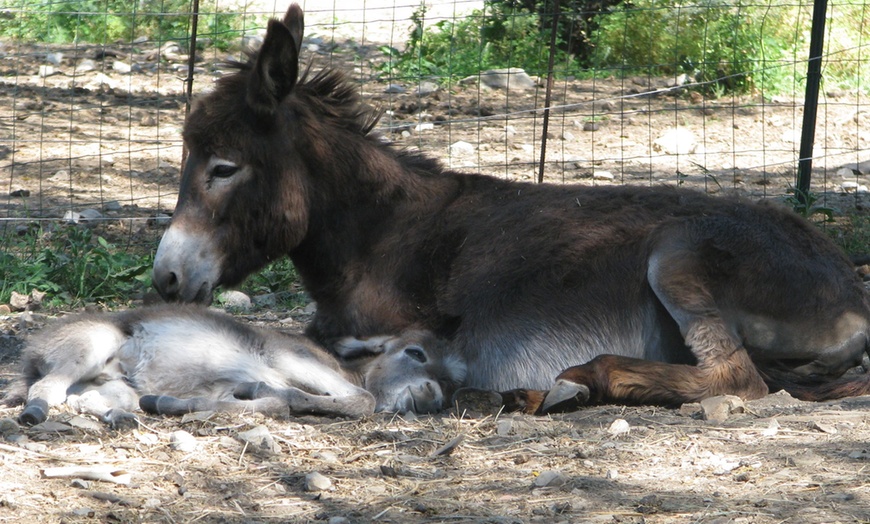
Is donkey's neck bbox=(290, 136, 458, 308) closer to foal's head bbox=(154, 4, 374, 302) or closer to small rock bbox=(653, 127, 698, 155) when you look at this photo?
foal's head bbox=(154, 4, 374, 302)

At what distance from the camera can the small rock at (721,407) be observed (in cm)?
390

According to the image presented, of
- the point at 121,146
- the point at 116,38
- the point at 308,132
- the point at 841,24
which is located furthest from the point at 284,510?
the point at 116,38

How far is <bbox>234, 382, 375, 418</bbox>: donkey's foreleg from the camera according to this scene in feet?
13.4

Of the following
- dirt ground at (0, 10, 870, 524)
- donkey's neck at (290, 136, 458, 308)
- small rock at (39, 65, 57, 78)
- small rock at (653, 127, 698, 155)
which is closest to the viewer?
dirt ground at (0, 10, 870, 524)

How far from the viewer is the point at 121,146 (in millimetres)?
9180

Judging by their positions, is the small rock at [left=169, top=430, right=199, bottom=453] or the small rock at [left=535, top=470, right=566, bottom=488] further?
the small rock at [left=169, top=430, right=199, bottom=453]

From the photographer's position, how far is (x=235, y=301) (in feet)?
21.5

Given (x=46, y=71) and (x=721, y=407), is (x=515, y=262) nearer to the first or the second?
(x=721, y=407)

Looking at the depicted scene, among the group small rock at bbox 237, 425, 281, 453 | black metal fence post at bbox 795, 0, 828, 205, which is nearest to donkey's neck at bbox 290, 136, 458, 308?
small rock at bbox 237, 425, 281, 453

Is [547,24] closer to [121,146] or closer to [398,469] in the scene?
[121,146]

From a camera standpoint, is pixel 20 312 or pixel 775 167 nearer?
pixel 20 312

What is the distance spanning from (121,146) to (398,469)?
21.8ft

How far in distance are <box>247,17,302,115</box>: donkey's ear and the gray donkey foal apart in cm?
98

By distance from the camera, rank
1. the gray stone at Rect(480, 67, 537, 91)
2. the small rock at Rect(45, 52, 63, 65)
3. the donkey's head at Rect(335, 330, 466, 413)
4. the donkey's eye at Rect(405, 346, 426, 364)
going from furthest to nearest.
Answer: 1. the small rock at Rect(45, 52, 63, 65)
2. the gray stone at Rect(480, 67, 537, 91)
3. the donkey's eye at Rect(405, 346, 426, 364)
4. the donkey's head at Rect(335, 330, 466, 413)
